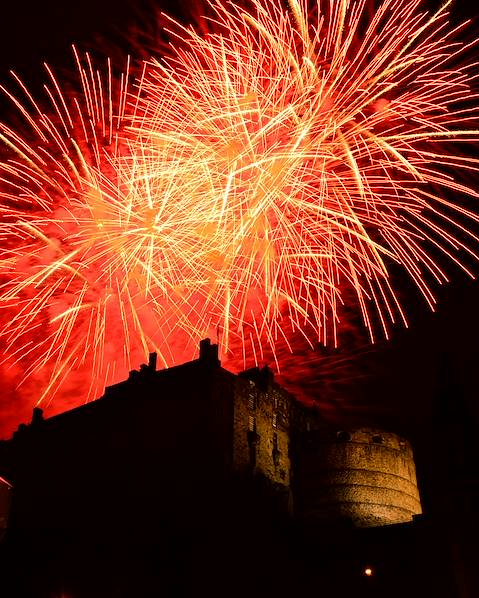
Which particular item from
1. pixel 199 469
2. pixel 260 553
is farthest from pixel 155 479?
pixel 260 553

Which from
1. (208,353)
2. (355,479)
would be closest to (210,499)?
(208,353)

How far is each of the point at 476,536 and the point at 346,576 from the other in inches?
199

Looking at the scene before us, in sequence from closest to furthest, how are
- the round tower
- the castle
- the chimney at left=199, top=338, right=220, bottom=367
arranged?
the castle → the chimney at left=199, top=338, right=220, bottom=367 → the round tower

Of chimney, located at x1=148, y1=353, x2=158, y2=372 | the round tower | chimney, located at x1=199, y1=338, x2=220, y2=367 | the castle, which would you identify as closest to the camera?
Result: the castle

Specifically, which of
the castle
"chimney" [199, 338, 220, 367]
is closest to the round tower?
the castle

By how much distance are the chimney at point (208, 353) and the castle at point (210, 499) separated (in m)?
0.06

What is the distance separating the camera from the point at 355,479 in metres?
33.2

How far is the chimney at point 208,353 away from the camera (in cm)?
3008

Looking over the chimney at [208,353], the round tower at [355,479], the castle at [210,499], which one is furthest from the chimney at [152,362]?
the round tower at [355,479]

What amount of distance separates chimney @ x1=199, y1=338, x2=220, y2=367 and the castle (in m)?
0.06

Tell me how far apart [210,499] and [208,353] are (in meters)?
6.43

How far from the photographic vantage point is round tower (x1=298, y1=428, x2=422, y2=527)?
3297cm

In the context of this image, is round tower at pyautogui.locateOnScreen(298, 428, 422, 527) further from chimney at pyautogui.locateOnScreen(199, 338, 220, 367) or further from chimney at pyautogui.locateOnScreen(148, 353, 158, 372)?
chimney at pyautogui.locateOnScreen(148, 353, 158, 372)

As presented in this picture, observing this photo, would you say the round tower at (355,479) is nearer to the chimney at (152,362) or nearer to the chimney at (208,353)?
the chimney at (208,353)
